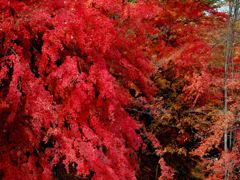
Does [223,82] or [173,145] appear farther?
[173,145]

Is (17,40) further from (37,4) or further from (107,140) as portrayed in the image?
(107,140)

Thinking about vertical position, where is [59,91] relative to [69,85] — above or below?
below

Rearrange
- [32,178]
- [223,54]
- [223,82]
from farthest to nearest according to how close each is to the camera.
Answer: [223,54] < [223,82] < [32,178]

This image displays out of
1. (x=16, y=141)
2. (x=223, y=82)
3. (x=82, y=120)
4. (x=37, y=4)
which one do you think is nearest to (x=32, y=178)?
(x=16, y=141)

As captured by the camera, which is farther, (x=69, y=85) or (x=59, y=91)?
(x=59, y=91)

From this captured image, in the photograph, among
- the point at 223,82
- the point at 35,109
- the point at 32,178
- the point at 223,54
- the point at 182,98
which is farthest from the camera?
the point at 182,98

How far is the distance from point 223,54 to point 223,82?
3.95 feet

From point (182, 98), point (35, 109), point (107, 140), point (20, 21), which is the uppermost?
point (20, 21)

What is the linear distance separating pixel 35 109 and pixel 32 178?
5.29 feet

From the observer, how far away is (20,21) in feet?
21.1

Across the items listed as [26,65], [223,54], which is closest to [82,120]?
[26,65]

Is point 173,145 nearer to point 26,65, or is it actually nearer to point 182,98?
point 182,98

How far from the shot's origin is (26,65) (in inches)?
255

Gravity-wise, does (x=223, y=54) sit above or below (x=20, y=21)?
below
